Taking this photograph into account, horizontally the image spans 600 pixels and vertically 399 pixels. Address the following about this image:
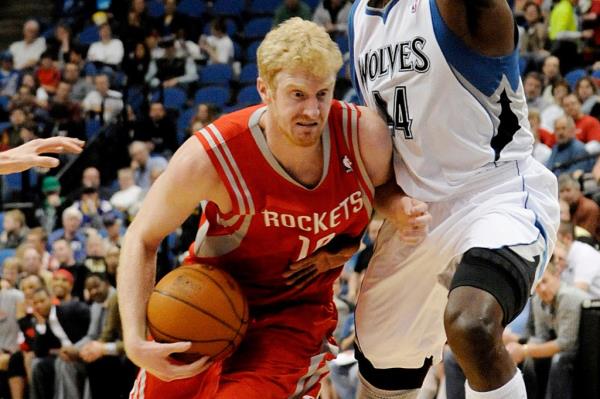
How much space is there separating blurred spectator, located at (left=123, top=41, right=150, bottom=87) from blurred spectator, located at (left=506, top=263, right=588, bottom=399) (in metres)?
7.83

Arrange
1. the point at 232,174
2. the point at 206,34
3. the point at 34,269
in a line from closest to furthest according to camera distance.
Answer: the point at 232,174
the point at 34,269
the point at 206,34

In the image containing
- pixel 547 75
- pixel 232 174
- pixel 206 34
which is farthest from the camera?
pixel 206 34

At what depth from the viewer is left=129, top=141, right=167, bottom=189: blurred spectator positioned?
437 inches

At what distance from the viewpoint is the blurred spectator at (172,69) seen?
Result: 13.1 metres

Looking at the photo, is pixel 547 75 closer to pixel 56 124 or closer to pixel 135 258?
pixel 56 124

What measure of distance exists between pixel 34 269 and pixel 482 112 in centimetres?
620

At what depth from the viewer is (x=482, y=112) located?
3967 millimetres

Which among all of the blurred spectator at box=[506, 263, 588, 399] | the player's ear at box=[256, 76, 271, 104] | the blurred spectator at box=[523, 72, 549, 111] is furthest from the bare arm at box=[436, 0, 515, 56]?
the blurred spectator at box=[523, 72, 549, 111]

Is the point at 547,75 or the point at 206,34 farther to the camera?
the point at 206,34

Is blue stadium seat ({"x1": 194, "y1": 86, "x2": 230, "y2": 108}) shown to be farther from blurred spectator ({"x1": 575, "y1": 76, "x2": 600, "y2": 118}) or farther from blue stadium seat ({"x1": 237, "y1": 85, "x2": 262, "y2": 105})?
blurred spectator ({"x1": 575, "y1": 76, "x2": 600, "y2": 118})

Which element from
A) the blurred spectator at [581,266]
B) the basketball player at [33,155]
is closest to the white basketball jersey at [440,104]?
the basketball player at [33,155]

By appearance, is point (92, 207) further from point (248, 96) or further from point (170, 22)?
point (170, 22)

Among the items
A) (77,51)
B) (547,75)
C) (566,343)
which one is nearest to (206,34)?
(77,51)

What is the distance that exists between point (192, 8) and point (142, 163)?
3.66 meters
